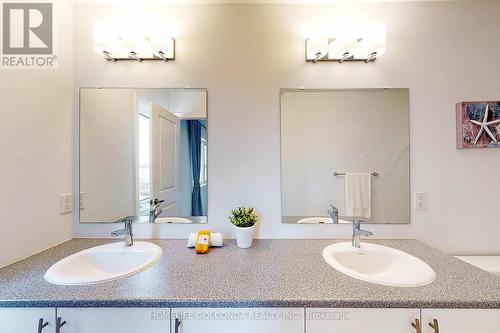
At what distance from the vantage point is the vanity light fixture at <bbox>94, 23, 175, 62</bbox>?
4.32 feet

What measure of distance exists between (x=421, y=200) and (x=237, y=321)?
129 centimetres

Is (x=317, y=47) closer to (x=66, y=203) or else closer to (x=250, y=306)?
(x=250, y=306)

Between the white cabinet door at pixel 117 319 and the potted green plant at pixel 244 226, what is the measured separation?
53 centimetres

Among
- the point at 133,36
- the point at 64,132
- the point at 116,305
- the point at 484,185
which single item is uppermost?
the point at 133,36

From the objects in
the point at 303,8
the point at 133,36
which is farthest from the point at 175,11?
the point at 303,8

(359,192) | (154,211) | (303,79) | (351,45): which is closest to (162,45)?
(303,79)

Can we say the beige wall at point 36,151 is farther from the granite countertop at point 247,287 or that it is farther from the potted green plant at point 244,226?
the potted green plant at point 244,226

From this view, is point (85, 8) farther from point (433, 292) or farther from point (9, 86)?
point (433, 292)

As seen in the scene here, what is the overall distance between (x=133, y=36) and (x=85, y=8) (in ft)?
1.41

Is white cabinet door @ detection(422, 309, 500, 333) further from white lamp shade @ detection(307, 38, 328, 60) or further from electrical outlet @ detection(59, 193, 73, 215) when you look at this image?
electrical outlet @ detection(59, 193, 73, 215)

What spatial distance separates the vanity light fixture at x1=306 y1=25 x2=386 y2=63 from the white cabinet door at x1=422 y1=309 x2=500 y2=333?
1.31 metres

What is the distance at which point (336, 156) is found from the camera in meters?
1.39

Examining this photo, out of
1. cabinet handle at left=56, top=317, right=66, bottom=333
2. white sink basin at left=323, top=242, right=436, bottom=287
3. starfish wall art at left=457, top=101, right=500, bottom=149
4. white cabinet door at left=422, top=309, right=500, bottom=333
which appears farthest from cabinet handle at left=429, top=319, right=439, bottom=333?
cabinet handle at left=56, top=317, right=66, bottom=333

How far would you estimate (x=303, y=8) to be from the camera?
1385 mm
